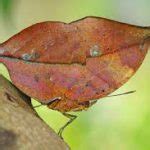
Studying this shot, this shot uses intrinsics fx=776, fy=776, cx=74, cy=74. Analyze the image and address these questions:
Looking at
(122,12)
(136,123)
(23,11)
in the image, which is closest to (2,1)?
(136,123)

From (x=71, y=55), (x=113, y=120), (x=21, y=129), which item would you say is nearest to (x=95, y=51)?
(x=71, y=55)

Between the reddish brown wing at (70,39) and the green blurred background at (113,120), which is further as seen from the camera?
the green blurred background at (113,120)

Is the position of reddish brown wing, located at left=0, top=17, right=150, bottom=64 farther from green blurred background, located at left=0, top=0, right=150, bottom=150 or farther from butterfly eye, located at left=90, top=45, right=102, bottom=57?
green blurred background, located at left=0, top=0, right=150, bottom=150

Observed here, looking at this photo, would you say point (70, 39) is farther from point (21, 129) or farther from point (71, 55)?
point (21, 129)

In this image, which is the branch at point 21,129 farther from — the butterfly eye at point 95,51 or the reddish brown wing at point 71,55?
the butterfly eye at point 95,51

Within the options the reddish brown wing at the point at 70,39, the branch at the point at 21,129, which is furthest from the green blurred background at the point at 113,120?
the branch at the point at 21,129

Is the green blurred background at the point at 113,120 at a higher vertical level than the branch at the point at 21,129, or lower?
lower

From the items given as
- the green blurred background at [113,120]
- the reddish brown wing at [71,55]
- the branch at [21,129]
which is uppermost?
the reddish brown wing at [71,55]

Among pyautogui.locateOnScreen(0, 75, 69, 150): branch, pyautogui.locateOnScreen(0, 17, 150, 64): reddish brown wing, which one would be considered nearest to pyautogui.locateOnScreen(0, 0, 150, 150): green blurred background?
pyautogui.locateOnScreen(0, 17, 150, 64): reddish brown wing
